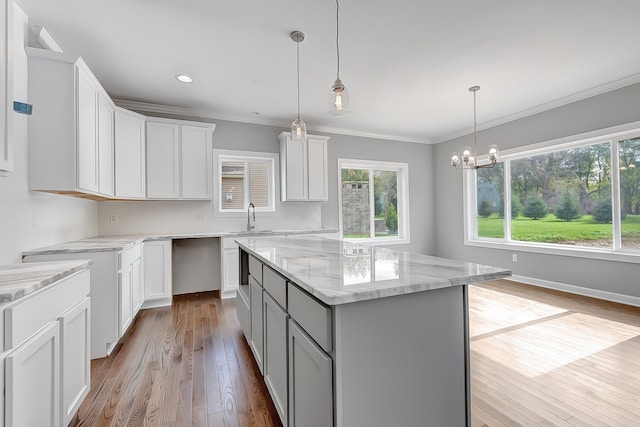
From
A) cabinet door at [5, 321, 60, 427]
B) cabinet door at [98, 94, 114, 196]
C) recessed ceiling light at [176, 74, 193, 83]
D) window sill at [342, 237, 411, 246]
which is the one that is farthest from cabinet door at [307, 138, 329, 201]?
cabinet door at [5, 321, 60, 427]

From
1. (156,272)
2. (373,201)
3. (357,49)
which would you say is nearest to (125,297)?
(156,272)

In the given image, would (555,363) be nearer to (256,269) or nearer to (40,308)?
(256,269)

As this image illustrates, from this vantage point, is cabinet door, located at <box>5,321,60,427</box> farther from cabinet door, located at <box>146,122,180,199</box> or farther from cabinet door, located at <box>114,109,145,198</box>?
cabinet door, located at <box>146,122,180,199</box>

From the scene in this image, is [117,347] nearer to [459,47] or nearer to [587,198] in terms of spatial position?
[459,47]

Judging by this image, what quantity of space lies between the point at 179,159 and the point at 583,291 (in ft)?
18.7

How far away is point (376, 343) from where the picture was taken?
106 cm

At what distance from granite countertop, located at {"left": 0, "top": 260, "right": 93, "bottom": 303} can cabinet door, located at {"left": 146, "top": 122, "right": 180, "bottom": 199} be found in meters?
2.30

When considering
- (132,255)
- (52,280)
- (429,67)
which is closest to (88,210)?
(132,255)

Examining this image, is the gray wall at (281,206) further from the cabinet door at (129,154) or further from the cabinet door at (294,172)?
the cabinet door at (129,154)

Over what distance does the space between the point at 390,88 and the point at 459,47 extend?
989 millimetres

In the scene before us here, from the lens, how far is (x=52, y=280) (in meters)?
1.30

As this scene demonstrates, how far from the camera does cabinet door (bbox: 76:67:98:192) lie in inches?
90.0

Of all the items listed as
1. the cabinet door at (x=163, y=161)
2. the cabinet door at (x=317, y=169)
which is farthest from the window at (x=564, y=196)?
the cabinet door at (x=163, y=161)

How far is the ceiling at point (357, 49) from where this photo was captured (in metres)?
2.21
